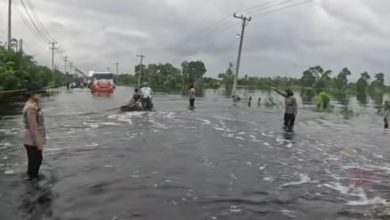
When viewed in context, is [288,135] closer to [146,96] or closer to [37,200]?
[146,96]

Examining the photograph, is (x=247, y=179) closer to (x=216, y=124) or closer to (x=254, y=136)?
(x=254, y=136)

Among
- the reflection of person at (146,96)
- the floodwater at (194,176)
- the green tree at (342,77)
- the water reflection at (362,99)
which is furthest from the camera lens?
the green tree at (342,77)

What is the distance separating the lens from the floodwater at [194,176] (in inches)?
326

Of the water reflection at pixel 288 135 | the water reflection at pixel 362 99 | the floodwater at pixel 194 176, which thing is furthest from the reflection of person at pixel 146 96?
the water reflection at pixel 362 99

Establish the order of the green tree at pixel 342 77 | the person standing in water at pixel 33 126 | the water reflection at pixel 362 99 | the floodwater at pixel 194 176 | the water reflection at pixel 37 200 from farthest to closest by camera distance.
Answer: the green tree at pixel 342 77 → the water reflection at pixel 362 99 → the person standing in water at pixel 33 126 → the floodwater at pixel 194 176 → the water reflection at pixel 37 200

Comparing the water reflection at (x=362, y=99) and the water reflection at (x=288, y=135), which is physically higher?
the water reflection at (x=288, y=135)

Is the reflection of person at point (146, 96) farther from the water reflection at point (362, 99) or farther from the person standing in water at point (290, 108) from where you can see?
the water reflection at point (362, 99)

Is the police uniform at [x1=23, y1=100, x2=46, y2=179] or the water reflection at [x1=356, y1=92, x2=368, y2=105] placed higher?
the police uniform at [x1=23, y1=100, x2=46, y2=179]

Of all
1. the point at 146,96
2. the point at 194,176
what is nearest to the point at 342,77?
the point at 146,96

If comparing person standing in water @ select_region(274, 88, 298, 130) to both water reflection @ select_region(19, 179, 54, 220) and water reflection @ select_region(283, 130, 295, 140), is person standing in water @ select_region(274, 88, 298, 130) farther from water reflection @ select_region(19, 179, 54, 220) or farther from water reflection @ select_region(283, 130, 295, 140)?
water reflection @ select_region(19, 179, 54, 220)

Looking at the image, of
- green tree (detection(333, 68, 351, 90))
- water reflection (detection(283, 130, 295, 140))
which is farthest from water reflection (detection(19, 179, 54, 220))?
green tree (detection(333, 68, 351, 90))

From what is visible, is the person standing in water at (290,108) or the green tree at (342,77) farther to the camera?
the green tree at (342,77)

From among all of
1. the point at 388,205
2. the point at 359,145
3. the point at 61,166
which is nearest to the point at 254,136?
the point at 359,145

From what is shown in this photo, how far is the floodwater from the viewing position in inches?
326
